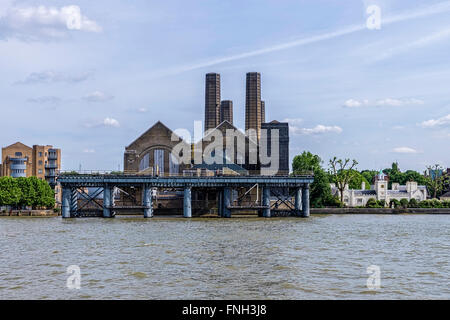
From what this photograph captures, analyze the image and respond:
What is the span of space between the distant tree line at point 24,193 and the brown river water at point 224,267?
6481cm

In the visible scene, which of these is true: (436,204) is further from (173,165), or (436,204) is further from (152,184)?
(152,184)

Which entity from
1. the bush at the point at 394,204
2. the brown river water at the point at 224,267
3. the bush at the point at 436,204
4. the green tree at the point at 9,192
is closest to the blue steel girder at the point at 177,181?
the green tree at the point at 9,192

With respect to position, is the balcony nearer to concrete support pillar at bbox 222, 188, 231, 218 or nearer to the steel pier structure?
the steel pier structure

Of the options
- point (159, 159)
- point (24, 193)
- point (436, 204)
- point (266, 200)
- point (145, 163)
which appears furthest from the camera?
point (436, 204)

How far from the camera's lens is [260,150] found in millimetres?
179875

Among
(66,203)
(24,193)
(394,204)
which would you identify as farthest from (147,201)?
(394,204)

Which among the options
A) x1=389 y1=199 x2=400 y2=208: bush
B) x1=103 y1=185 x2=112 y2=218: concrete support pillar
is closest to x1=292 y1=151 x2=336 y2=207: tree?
x1=389 y1=199 x2=400 y2=208: bush

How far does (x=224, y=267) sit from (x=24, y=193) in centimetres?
9238

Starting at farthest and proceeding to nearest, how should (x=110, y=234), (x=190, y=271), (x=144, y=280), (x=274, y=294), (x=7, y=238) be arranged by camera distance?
(x=110, y=234)
(x=7, y=238)
(x=190, y=271)
(x=144, y=280)
(x=274, y=294)

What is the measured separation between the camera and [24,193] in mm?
114125

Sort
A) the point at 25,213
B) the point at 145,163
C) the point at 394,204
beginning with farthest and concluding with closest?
the point at 394,204 < the point at 145,163 < the point at 25,213
